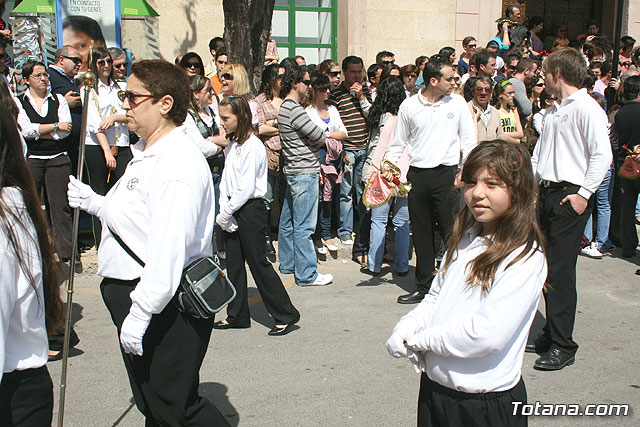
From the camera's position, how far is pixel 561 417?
160 inches

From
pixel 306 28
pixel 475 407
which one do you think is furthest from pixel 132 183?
pixel 306 28

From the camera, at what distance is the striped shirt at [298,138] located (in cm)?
653

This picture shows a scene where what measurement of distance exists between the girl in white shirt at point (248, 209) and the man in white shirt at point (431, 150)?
1.38m

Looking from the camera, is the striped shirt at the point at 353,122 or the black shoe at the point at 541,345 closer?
the black shoe at the point at 541,345

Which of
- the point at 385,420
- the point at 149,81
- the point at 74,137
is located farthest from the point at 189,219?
the point at 74,137

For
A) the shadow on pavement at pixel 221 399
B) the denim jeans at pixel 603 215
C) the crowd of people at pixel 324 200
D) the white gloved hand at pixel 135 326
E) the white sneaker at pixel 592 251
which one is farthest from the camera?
the denim jeans at pixel 603 215

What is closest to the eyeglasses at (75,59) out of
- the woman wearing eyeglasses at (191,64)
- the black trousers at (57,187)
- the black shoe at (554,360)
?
the woman wearing eyeglasses at (191,64)

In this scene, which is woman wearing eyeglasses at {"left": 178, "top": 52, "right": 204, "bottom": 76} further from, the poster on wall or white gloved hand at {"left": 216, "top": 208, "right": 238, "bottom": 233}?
white gloved hand at {"left": 216, "top": 208, "right": 238, "bottom": 233}

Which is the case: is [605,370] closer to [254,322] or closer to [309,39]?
[254,322]

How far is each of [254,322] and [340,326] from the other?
0.77 meters

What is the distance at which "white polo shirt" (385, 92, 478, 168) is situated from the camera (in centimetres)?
608

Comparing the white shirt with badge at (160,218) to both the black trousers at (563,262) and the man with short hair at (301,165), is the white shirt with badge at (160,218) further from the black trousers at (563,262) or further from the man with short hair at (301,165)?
the man with short hair at (301,165)

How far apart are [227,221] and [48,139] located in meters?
2.58

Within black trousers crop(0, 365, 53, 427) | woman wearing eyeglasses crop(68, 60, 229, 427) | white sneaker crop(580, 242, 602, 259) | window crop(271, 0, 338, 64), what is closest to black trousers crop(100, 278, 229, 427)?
woman wearing eyeglasses crop(68, 60, 229, 427)
